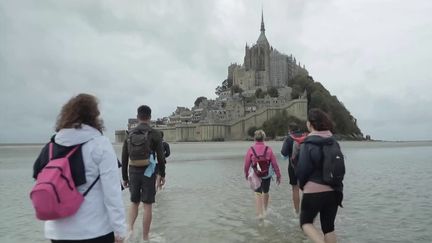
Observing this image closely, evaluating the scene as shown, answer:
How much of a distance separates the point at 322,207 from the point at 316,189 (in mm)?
242

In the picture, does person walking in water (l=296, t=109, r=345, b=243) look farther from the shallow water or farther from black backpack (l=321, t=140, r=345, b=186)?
the shallow water

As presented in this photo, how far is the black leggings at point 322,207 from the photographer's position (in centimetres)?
498

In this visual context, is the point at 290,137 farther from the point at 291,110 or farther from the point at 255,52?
the point at 255,52

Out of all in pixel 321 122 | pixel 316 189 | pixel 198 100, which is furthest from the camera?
pixel 198 100

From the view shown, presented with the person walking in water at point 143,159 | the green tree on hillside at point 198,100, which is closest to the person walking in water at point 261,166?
the person walking in water at point 143,159

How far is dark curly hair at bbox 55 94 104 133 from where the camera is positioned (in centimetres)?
346

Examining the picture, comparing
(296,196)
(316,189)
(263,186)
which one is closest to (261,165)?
(263,186)

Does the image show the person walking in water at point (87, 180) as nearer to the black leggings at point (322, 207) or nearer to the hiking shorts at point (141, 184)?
the black leggings at point (322, 207)

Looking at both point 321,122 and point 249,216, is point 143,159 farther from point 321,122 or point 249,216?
point 249,216

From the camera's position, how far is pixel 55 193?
10.1 ft

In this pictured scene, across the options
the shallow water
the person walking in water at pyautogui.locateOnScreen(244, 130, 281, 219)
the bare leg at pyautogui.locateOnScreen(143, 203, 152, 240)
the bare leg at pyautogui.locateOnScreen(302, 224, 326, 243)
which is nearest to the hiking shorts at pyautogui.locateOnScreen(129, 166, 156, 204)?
the bare leg at pyautogui.locateOnScreen(143, 203, 152, 240)

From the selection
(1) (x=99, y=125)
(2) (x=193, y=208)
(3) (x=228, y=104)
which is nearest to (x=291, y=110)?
(3) (x=228, y=104)

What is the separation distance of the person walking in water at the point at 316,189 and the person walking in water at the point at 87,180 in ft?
7.89

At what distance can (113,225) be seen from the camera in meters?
3.41
